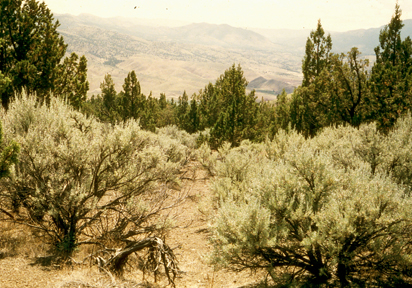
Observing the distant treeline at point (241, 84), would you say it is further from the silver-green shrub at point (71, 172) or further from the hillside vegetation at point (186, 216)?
the hillside vegetation at point (186, 216)

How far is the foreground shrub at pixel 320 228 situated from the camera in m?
6.27

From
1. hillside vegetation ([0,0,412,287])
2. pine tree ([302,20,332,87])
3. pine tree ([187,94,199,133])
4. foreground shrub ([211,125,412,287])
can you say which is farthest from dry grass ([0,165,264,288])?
pine tree ([302,20,332,87])

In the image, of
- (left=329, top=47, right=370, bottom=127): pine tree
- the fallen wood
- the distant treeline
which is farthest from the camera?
(left=329, top=47, right=370, bottom=127): pine tree

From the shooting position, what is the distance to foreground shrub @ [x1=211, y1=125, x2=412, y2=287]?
6.27 meters

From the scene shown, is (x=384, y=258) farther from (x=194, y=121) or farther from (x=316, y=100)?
(x=194, y=121)

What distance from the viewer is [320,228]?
6383 millimetres

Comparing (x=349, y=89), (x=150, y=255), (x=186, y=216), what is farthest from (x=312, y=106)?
(x=150, y=255)

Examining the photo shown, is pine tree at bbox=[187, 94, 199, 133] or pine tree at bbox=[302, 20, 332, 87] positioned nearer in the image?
pine tree at bbox=[302, 20, 332, 87]

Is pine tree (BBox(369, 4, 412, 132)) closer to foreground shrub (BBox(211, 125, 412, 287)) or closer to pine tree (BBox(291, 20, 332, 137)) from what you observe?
pine tree (BBox(291, 20, 332, 137))

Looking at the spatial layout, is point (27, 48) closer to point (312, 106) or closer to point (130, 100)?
point (130, 100)

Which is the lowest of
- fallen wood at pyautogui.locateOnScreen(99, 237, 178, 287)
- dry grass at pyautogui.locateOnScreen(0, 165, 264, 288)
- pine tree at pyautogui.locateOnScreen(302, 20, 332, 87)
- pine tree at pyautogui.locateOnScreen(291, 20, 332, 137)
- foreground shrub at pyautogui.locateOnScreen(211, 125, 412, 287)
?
dry grass at pyautogui.locateOnScreen(0, 165, 264, 288)

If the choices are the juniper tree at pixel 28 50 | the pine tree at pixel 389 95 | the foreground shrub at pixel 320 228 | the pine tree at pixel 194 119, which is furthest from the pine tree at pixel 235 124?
the foreground shrub at pixel 320 228

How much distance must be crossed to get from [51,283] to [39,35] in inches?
696

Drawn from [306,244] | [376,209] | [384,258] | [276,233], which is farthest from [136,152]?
[384,258]
